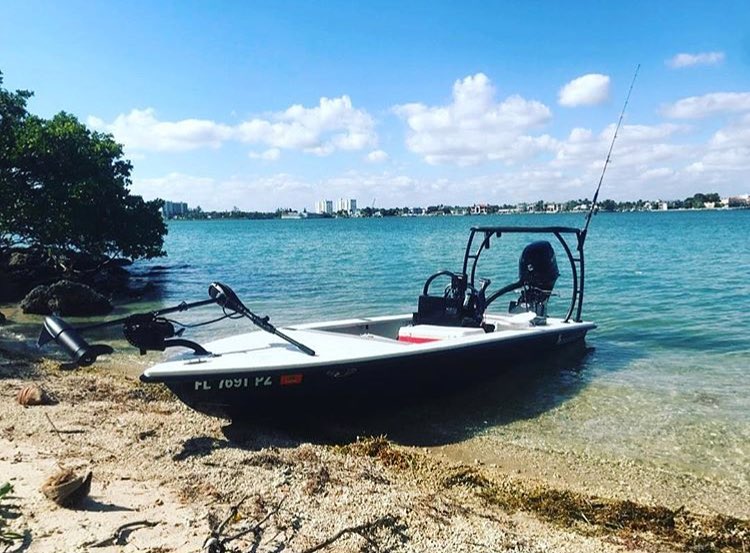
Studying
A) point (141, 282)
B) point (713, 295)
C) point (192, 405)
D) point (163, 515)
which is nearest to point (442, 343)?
point (192, 405)

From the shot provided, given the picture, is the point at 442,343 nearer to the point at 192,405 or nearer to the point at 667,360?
the point at 192,405

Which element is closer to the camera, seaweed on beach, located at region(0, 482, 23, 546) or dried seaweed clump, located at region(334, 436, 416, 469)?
seaweed on beach, located at region(0, 482, 23, 546)

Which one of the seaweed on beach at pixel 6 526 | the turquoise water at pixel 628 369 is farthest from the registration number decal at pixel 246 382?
the seaweed on beach at pixel 6 526

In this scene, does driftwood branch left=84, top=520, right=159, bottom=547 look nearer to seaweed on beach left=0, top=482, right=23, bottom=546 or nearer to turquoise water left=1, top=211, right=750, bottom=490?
seaweed on beach left=0, top=482, right=23, bottom=546

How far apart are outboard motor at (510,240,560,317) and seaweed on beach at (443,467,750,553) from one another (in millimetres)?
5808

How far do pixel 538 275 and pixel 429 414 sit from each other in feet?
14.6

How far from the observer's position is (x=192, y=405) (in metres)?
6.36

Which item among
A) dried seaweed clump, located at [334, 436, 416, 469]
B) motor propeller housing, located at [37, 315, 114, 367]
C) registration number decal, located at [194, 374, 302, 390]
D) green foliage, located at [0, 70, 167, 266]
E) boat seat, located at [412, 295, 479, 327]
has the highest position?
green foliage, located at [0, 70, 167, 266]

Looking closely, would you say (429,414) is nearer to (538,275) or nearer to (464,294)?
(464,294)

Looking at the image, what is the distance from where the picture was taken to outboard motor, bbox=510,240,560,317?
10.9 metres

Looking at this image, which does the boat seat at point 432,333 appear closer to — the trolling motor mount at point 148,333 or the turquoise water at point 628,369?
the turquoise water at point 628,369

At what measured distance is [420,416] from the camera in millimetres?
7535

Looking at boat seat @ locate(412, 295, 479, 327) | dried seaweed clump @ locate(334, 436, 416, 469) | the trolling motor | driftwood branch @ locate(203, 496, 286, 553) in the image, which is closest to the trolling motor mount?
the trolling motor

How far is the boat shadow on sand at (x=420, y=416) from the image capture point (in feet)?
21.5
